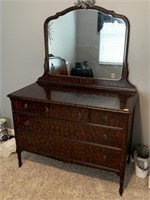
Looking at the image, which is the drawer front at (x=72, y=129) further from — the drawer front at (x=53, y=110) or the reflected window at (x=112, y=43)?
the reflected window at (x=112, y=43)

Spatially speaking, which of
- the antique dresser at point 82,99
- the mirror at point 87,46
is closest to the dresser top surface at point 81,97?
the antique dresser at point 82,99

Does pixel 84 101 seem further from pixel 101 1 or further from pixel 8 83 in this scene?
pixel 8 83

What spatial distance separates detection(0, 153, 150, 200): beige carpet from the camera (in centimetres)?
200

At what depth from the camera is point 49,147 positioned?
2.16 metres

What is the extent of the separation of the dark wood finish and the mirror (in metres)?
0.16

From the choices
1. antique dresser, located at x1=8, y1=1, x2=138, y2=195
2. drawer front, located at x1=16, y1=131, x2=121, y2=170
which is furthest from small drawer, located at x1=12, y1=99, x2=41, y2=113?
drawer front, located at x1=16, y1=131, x2=121, y2=170

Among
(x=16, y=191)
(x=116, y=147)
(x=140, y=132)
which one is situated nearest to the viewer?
(x=116, y=147)

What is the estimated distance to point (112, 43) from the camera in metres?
2.17

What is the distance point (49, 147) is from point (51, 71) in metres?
0.81

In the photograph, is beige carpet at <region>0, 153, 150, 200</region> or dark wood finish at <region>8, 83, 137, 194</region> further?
beige carpet at <region>0, 153, 150, 200</region>

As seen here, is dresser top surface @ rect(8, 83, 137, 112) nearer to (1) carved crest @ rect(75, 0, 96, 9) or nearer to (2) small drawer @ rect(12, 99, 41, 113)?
(2) small drawer @ rect(12, 99, 41, 113)

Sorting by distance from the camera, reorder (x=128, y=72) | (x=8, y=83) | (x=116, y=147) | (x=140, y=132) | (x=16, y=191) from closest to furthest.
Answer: (x=116, y=147) → (x=16, y=191) → (x=128, y=72) → (x=140, y=132) → (x=8, y=83)

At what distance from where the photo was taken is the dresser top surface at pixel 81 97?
188cm

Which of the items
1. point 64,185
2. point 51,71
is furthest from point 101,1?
point 64,185
